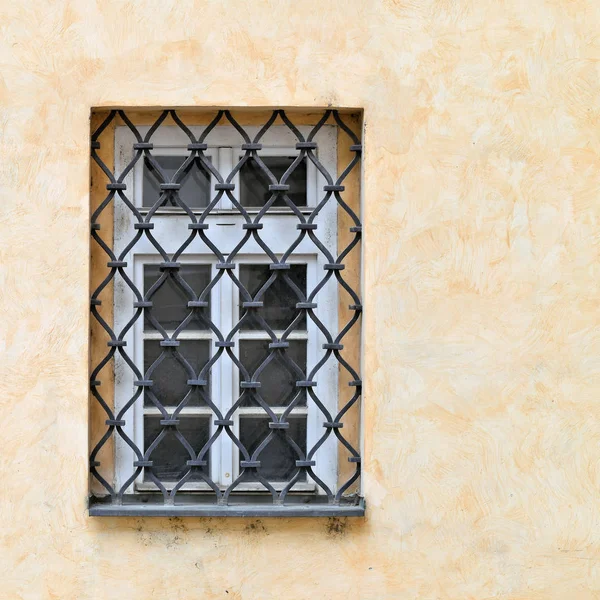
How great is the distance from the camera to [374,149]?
241 cm

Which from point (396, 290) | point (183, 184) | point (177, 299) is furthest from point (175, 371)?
point (396, 290)

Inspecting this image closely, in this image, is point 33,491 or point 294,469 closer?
point 33,491

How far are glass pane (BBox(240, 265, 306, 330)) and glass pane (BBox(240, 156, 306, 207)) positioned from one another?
25 centimetres

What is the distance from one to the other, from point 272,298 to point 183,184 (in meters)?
0.54

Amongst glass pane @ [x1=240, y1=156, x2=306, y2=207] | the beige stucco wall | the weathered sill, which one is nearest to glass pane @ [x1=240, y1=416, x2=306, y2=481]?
the weathered sill

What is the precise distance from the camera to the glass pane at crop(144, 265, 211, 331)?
255 centimetres

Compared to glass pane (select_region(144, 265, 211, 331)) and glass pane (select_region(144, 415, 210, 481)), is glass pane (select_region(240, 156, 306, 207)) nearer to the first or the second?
glass pane (select_region(144, 265, 211, 331))

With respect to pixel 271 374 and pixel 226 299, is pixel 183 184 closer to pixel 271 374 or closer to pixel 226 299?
pixel 226 299

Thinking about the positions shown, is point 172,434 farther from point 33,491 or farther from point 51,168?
point 51,168

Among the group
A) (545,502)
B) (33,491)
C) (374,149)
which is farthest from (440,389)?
(33,491)

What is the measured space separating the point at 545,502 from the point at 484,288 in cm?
77

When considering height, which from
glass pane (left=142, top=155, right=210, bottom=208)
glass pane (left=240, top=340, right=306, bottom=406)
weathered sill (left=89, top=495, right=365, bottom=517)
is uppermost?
glass pane (left=142, top=155, right=210, bottom=208)

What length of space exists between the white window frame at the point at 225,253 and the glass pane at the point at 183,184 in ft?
0.09

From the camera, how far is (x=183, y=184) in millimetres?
2562
